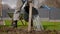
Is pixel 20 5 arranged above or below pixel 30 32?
above

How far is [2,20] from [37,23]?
8.16 feet

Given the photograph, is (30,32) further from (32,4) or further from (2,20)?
(2,20)

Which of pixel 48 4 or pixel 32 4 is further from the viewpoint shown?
pixel 48 4

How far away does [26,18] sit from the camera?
580cm

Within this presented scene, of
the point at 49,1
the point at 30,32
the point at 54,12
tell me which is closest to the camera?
the point at 30,32

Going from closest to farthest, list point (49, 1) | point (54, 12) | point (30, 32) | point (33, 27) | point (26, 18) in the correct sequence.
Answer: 1. point (30, 32)
2. point (33, 27)
3. point (26, 18)
4. point (49, 1)
5. point (54, 12)

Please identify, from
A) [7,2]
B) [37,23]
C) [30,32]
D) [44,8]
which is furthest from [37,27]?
[7,2]

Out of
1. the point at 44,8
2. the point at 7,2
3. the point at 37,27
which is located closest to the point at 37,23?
the point at 37,27

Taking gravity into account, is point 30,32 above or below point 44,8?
below

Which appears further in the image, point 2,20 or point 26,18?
point 2,20

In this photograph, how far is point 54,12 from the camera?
767cm

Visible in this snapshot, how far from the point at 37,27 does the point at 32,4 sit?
766 millimetres

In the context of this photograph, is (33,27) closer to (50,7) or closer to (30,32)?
(30,32)

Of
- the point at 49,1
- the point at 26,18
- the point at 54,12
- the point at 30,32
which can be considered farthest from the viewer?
the point at 54,12
